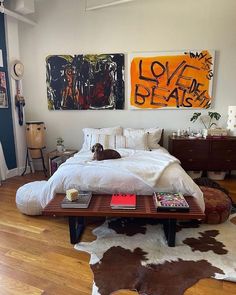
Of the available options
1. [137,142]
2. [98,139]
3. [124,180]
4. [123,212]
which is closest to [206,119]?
[137,142]

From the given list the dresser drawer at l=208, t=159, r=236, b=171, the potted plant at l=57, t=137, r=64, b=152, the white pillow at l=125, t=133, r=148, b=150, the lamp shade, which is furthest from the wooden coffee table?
the lamp shade

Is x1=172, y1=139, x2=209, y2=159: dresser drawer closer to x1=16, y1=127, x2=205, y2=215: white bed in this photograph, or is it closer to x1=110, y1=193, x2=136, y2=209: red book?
x1=16, y1=127, x2=205, y2=215: white bed

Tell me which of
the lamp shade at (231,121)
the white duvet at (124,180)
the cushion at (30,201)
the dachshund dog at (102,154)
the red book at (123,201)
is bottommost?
the cushion at (30,201)

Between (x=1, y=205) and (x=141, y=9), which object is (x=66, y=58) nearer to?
(x=141, y=9)

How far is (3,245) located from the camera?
2031 mm

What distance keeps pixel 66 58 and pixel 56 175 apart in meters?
2.42

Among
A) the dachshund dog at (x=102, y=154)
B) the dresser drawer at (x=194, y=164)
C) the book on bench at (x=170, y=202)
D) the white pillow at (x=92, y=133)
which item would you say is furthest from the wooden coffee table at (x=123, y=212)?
the dresser drawer at (x=194, y=164)

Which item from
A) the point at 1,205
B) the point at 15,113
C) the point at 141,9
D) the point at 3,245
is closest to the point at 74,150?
the point at 15,113

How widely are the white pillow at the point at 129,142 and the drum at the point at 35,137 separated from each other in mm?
1237

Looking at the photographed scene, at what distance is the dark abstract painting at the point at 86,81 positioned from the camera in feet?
12.7

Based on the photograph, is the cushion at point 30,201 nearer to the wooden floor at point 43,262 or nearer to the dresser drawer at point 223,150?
the wooden floor at point 43,262

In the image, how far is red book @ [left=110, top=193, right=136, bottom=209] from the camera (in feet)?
6.27

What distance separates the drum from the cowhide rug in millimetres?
2183

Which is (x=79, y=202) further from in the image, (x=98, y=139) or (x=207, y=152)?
(x=207, y=152)
